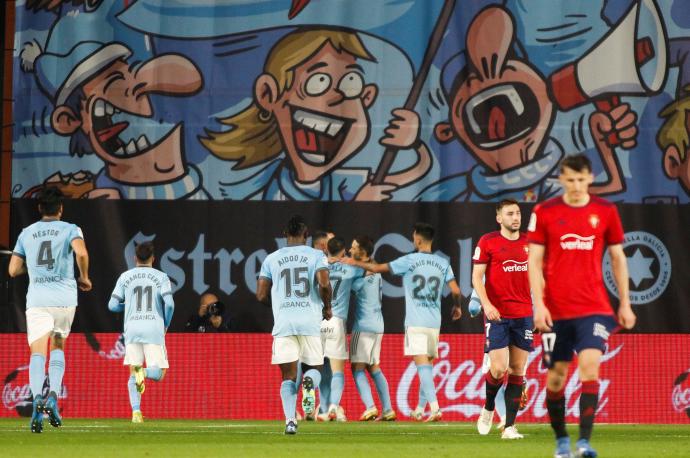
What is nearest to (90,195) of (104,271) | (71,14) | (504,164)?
(104,271)

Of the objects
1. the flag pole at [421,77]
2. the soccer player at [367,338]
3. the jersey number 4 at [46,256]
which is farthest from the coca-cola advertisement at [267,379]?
the jersey number 4 at [46,256]

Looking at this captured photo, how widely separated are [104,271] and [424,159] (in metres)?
5.00

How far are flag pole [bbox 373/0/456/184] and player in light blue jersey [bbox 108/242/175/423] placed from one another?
584 centimetres

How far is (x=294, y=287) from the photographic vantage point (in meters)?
12.8

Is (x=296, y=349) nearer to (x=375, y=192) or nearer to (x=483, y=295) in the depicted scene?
(x=483, y=295)

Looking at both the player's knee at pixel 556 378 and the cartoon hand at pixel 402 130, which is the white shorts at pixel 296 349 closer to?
the player's knee at pixel 556 378

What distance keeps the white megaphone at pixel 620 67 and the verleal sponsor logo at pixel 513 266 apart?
28.5ft

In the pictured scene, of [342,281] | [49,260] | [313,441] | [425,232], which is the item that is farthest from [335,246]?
[313,441]

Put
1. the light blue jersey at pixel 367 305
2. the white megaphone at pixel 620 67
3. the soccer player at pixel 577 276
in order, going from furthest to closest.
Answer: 1. the white megaphone at pixel 620 67
2. the light blue jersey at pixel 367 305
3. the soccer player at pixel 577 276

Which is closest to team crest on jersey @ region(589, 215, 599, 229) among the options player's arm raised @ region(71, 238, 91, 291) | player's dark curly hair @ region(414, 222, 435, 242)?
player's arm raised @ region(71, 238, 91, 291)

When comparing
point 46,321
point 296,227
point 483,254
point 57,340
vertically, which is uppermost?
point 296,227

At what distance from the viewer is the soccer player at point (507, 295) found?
12664mm

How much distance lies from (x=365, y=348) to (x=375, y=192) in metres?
4.16

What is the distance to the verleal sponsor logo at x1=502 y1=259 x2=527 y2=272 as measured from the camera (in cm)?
1274
